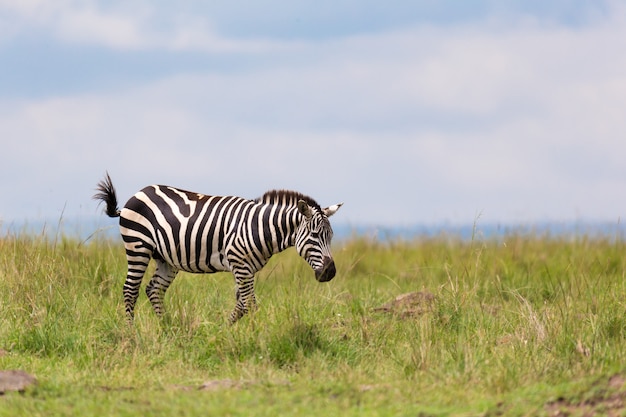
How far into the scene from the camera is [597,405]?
19.1 feet

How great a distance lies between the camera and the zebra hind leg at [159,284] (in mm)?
→ 9797

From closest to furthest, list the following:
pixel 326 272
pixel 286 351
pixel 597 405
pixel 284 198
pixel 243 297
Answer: pixel 597 405 → pixel 286 351 → pixel 326 272 → pixel 243 297 → pixel 284 198

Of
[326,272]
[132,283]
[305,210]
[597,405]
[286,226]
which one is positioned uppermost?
[305,210]

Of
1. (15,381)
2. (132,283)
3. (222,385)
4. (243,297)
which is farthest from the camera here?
(132,283)

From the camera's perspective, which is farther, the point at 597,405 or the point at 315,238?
the point at 315,238

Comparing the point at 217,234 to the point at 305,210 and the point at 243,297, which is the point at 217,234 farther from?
the point at 305,210

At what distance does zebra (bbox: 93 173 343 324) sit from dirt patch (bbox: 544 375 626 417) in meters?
3.32

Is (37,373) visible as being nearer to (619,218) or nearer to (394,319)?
(394,319)

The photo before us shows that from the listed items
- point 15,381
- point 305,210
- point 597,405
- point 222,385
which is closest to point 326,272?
point 305,210

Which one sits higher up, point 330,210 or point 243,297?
point 330,210

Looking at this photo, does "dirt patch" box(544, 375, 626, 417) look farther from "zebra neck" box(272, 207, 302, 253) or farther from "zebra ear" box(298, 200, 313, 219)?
"zebra neck" box(272, 207, 302, 253)

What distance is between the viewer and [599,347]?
7230 millimetres

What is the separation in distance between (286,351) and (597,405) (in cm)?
273

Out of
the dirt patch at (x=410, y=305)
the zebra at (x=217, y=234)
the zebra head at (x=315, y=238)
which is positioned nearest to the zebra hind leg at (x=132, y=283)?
the zebra at (x=217, y=234)
